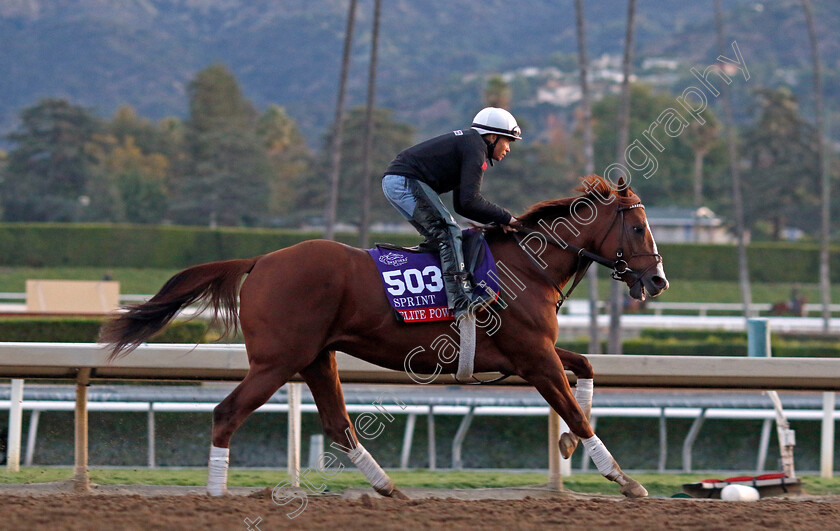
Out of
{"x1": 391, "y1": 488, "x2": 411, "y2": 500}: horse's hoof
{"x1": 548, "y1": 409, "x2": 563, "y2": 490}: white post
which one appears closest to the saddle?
{"x1": 548, "y1": 409, "x2": 563, "y2": 490}: white post

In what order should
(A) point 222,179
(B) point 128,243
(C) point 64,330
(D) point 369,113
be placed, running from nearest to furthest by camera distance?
(C) point 64,330, (D) point 369,113, (B) point 128,243, (A) point 222,179

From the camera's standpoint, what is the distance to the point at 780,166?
5797cm

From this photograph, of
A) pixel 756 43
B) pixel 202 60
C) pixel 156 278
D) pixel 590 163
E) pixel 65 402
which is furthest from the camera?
pixel 202 60

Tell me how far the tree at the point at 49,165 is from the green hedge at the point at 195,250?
48.6ft

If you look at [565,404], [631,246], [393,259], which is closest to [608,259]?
[631,246]

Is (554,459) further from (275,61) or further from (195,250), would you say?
(275,61)

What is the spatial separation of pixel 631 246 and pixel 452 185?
971 millimetres

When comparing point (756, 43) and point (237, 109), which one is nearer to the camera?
point (237, 109)

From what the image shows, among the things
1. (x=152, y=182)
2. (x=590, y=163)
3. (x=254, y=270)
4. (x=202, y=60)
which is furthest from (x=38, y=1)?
(x=254, y=270)

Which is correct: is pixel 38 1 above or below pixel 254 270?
above

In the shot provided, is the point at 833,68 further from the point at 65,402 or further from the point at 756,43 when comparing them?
the point at 65,402

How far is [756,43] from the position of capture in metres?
168

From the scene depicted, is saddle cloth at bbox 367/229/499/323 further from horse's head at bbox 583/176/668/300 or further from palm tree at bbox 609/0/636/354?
palm tree at bbox 609/0/636/354

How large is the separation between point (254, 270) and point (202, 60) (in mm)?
193805
